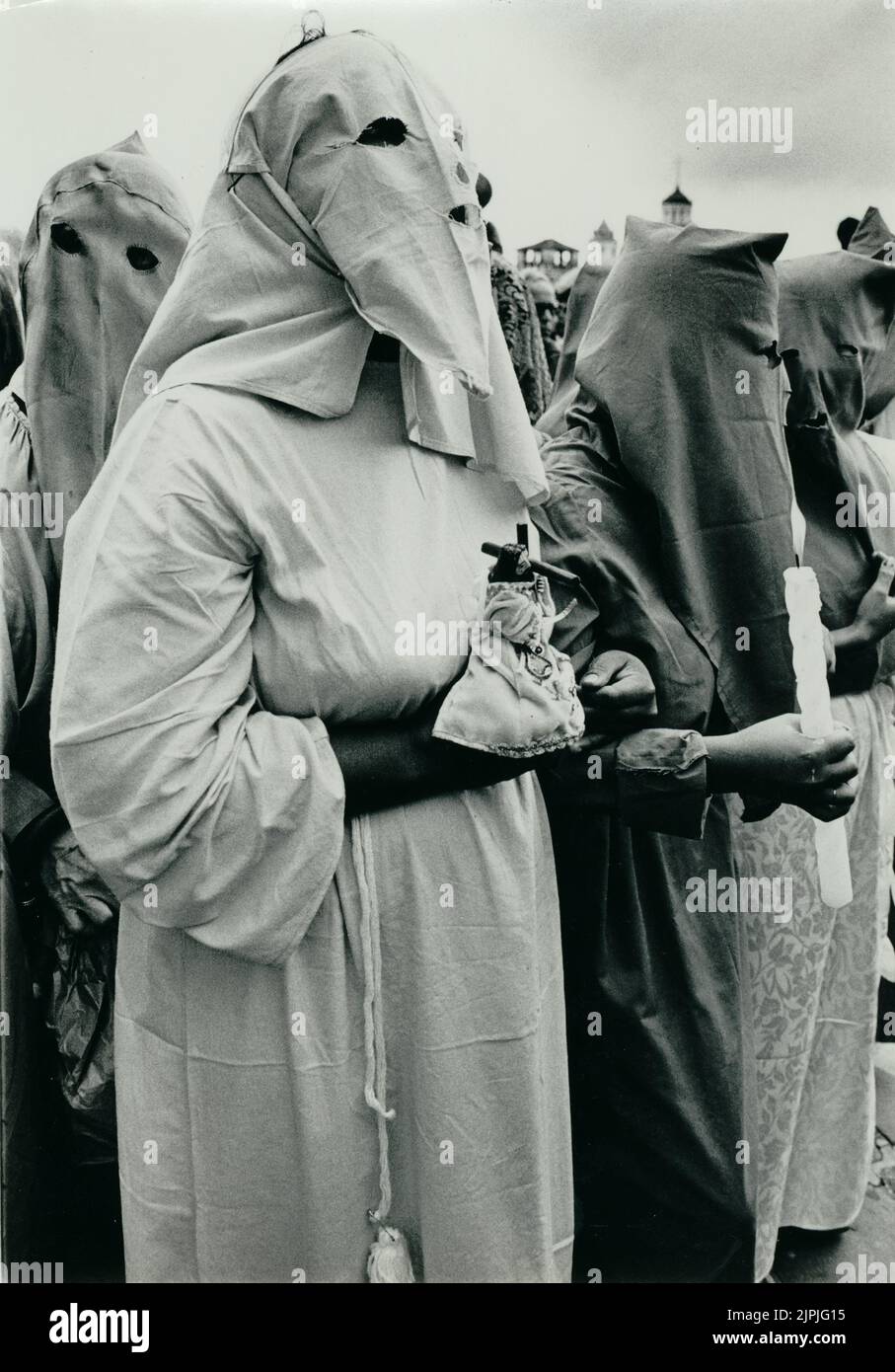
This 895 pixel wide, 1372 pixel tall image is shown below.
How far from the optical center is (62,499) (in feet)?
6.14

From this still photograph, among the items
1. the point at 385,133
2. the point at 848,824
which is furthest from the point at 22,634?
the point at 848,824

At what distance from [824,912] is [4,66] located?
1.80m

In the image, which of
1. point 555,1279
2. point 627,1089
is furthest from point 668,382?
point 555,1279

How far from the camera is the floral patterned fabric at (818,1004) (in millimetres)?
2014

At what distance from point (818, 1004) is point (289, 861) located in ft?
3.22

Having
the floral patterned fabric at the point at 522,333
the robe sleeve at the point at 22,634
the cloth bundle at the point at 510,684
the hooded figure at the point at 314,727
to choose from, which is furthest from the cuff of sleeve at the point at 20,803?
the floral patterned fabric at the point at 522,333

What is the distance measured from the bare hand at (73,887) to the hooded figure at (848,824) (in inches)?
38.0

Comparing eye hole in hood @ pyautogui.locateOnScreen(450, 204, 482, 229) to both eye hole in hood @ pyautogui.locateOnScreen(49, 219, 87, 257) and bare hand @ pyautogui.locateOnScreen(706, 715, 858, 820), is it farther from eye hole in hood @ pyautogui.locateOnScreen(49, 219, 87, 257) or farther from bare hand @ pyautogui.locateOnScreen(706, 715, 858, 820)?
bare hand @ pyautogui.locateOnScreen(706, 715, 858, 820)

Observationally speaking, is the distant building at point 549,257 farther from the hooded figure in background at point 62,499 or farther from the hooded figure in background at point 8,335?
the hooded figure in background at point 8,335

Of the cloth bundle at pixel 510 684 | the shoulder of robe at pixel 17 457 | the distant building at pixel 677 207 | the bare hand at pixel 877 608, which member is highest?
the distant building at pixel 677 207

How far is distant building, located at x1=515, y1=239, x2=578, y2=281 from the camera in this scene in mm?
1944

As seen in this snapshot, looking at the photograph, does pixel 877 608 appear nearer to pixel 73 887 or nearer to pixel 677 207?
pixel 677 207

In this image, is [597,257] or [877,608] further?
[877,608]

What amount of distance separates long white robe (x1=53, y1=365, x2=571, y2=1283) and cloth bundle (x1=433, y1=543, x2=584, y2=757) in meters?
0.05
